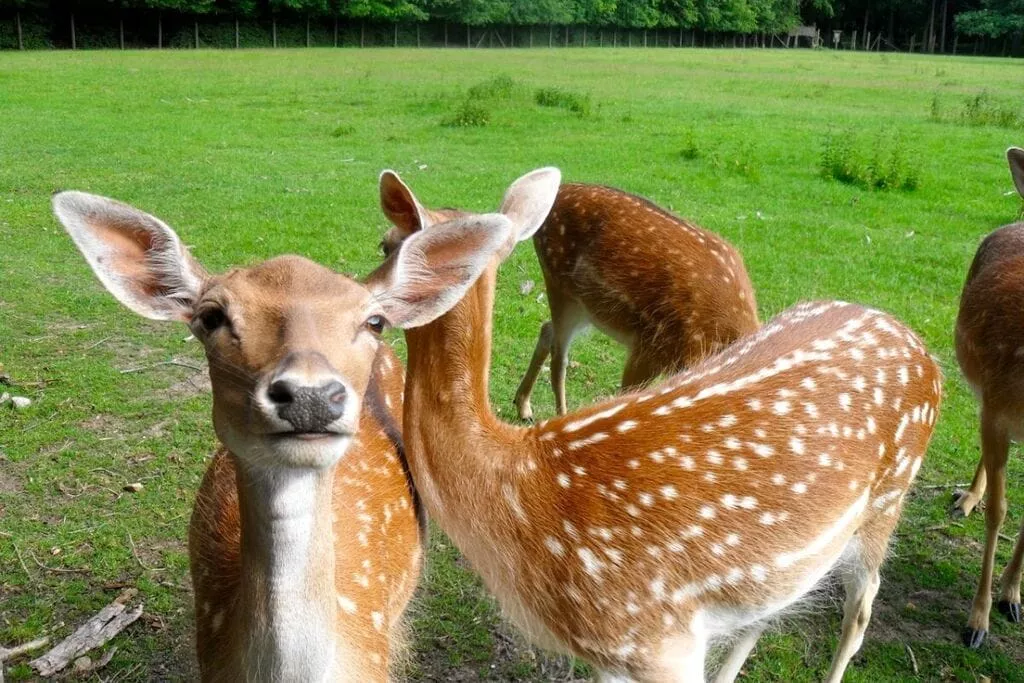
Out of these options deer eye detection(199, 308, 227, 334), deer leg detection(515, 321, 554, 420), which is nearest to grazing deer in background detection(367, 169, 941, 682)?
deer eye detection(199, 308, 227, 334)

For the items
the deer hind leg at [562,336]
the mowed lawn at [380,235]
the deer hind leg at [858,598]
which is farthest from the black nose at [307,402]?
the deer hind leg at [562,336]

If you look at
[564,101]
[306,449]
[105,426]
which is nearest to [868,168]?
[564,101]

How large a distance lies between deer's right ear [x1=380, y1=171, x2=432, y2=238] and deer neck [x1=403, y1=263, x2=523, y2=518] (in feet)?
0.98

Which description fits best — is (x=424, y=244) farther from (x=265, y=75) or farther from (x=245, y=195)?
(x=265, y=75)

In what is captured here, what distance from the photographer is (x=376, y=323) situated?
7.62ft

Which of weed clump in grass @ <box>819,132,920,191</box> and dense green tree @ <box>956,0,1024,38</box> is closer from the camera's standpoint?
weed clump in grass @ <box>819,132,920,191</box>

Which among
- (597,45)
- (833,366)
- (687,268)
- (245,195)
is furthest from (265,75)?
(597,45)

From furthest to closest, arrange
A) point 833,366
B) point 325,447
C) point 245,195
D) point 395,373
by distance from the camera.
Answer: point 245,195 → point 395,373 → point 833,366 → point 325,447

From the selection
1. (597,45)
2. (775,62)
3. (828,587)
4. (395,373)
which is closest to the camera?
(395,373)

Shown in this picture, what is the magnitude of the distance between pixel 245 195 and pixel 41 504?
239 inches

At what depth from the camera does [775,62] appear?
115 ft

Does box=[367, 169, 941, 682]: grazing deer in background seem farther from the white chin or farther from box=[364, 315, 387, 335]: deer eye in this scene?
the white chin

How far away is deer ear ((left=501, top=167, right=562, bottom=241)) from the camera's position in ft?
11.0

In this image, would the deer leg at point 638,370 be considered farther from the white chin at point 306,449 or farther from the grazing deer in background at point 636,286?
the white chin at point 306,449
